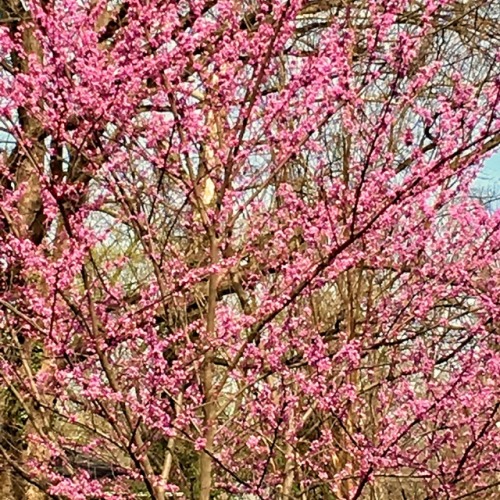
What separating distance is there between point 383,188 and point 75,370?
1.56m

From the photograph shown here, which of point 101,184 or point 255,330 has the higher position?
point 101,184

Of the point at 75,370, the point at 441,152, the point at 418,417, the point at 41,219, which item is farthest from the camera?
the point at 41,219

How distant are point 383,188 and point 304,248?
1.24 meters

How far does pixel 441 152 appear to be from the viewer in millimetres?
3051

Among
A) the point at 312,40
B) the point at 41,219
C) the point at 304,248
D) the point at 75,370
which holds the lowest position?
the point at 75,370

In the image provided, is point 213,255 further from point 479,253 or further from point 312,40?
point 312,40

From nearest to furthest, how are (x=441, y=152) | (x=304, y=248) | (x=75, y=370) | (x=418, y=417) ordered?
(x=441, y=152)
(x=75, y=370)
(x=418, y=417)
(x=304, y=248)

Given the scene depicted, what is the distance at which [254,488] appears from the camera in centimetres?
346

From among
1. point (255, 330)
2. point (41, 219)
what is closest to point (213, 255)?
point (255, 330)

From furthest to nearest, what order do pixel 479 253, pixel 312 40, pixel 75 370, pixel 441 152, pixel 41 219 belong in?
pixel 312 40
pixel 41 219
pixel 479 253
pixel 75 370
pixel 441 152

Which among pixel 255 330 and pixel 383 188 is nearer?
pixel 255 330

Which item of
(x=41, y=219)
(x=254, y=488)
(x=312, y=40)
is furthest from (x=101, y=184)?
(x=312, y=40)

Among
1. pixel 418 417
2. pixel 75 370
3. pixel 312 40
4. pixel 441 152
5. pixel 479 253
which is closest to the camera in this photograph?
pixel 441 152

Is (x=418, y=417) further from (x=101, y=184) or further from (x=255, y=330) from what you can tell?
(x=101, y=184)
